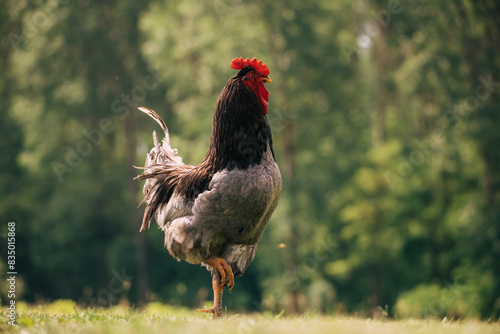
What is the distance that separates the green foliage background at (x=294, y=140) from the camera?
21438 millimetres

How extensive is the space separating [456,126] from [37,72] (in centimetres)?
1798

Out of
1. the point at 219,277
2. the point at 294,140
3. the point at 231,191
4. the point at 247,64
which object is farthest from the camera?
the point at 294,140

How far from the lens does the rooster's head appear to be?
6.77m

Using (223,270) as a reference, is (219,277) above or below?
below

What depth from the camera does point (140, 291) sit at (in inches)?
1042
